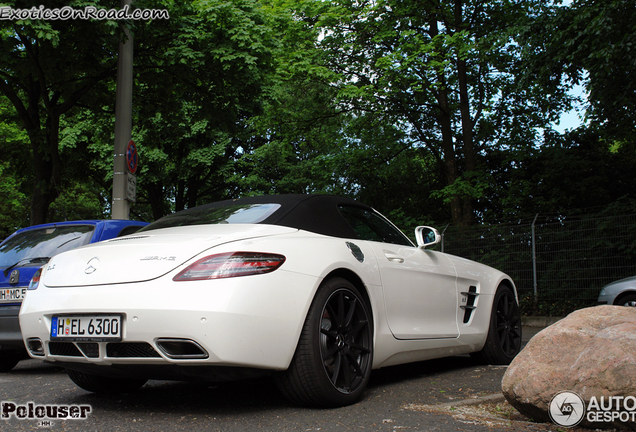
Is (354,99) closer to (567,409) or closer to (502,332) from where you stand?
(502,332)

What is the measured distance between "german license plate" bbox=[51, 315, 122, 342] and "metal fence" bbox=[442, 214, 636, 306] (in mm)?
9846

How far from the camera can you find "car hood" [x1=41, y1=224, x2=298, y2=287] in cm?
334

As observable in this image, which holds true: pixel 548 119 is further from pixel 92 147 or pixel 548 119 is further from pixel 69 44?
pixel 92 147

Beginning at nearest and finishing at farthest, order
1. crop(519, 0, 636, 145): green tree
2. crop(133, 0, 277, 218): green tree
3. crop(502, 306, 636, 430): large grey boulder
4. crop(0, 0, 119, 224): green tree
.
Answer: crop(502, 306, 636, 430): large grey boulder < crop(0, 0, 119, 224): green tree < crop(519, 0, 636, 145): green tree < crop(133, 0, 277, 218): green tree

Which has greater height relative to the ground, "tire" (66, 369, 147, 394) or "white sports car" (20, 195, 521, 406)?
"white sports car" (20, 195, 521, 406)

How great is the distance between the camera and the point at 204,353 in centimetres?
317

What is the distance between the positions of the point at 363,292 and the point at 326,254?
46cm

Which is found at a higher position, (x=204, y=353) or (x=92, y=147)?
(x=92, y=147)

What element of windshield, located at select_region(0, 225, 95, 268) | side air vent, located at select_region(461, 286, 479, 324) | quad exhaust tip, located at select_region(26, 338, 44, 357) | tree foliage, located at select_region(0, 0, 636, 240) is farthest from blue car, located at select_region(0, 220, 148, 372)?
side air vent, located at select_region(461, 286, 479, 324)

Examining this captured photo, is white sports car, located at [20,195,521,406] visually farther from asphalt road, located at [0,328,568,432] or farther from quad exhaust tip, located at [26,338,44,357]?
asphalt road, located at [0,328,568,432]

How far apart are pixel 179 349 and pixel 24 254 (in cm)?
358

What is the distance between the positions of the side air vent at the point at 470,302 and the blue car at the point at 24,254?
3.57 metres

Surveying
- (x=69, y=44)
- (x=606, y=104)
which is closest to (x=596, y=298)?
(x=606, y=104)

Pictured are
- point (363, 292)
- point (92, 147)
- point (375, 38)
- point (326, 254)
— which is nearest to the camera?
point (326, 254)
